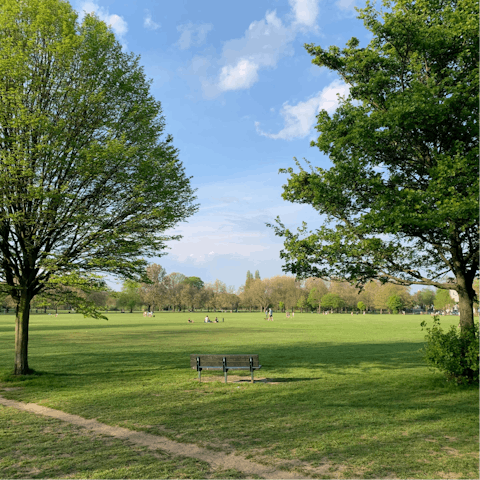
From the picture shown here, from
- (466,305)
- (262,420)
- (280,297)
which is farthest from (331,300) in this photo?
(262,420)

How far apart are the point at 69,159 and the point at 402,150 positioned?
10442mm

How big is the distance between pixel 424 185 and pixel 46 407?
483 inches

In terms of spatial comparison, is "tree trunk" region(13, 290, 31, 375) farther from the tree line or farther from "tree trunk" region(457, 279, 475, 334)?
the tree line

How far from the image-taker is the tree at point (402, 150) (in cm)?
999

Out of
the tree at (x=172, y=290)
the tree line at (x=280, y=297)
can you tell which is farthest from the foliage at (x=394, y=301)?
the tree at (x=172, y=290)

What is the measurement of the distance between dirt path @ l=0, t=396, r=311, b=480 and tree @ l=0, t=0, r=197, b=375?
4634 millimetres

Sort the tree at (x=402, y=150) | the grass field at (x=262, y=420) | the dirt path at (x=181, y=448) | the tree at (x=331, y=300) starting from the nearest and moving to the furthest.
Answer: the dirt path at (x=181, y=448) < the grass field at (x=262, y=420) < the tree at (x=402, y=150) < the tree at (x=331, y=300)

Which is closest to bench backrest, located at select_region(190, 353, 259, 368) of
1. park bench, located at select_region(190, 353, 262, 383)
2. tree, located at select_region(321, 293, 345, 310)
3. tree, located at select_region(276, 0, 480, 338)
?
park bench, located at select_region(190, 353, 262, 383)

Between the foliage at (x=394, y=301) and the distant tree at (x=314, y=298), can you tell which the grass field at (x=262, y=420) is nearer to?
the foliage at (x=394, y=301)

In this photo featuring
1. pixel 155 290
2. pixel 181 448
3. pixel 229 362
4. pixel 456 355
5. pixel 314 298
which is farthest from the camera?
pixel 314 298

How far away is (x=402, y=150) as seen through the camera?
38.7 ft

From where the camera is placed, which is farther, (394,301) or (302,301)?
(302,301)

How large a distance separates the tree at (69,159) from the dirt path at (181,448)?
4.63m

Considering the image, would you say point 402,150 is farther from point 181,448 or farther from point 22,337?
point 22,337
